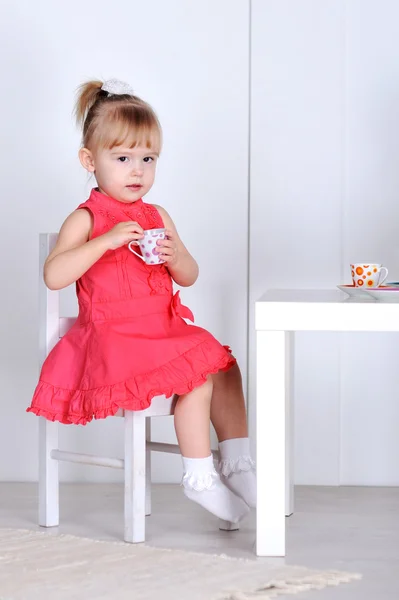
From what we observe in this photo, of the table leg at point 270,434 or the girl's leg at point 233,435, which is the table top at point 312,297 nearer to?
the table leg at point 270,434

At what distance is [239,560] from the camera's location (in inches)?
62.6

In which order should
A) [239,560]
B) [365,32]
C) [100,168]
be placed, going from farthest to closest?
1. [365,32]
2. [100,168]
3. [239,560]

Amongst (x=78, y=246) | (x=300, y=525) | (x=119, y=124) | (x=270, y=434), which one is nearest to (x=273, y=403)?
(x=270, y=434)

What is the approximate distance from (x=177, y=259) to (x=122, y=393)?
1.03 feet

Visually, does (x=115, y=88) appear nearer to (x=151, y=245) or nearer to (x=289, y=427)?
(x=151, y=245)

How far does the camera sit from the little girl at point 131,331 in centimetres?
175

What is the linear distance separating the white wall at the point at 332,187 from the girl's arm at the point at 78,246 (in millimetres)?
601

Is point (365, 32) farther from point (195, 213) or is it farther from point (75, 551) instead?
point (75, 551)

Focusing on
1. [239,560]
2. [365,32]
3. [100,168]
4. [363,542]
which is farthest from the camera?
[365,32]

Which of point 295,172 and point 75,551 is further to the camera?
point 295,172

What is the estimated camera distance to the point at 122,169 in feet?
6.19

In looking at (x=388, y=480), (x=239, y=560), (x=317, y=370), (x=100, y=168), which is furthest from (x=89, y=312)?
(x=388, y=480)

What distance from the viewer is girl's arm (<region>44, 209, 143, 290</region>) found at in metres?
1.77

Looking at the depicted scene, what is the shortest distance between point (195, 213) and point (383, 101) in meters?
0.53
